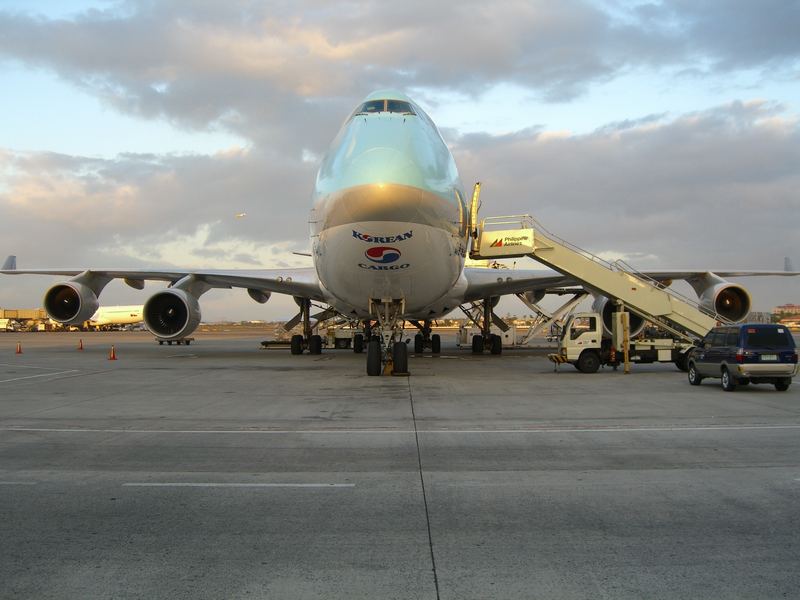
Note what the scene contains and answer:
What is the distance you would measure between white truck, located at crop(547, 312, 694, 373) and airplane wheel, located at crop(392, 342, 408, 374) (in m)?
3.79

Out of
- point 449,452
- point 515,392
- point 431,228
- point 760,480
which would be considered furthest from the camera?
point 431,228

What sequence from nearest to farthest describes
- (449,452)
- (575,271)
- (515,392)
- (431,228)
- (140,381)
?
1. (449,452)
2. (515,392)
3. (431,228)
4. (140,381)
5. (575,271)

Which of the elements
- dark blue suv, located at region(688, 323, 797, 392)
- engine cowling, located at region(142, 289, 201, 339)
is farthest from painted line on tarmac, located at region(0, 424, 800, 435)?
engine cowling, located at region(142, 289, 201, 339)

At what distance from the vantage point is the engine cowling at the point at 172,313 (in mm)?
21719

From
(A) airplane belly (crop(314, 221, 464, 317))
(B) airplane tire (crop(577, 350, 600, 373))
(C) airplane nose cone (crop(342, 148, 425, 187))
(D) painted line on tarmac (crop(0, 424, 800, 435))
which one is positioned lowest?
(D) painted line on tarmac (crop(0, 424, 800, 435))

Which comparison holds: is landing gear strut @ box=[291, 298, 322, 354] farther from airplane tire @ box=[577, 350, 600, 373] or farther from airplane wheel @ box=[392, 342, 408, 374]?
airplane tire @ box=[577, 350, 600, 373]

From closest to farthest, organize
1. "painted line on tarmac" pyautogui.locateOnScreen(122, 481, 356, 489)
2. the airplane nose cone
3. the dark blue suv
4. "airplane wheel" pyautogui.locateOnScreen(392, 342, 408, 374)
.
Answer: "painted line on tarmac" pyautogui.locateOnScreen(122, 481, 356, 489)
the dark blue suv
the airplane nose cone
"airplane wheel" pyautogui.locateOnScreen(392, 342, 408, 374)

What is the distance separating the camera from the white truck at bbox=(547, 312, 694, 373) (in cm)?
Answer: 1728

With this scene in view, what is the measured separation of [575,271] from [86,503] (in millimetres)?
14463

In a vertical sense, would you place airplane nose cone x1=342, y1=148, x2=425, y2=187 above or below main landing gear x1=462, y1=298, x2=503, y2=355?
above

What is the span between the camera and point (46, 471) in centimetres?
638

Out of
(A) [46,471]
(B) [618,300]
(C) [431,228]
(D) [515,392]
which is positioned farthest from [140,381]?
(B) [618,300]

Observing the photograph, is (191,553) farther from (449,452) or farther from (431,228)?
(431,228)

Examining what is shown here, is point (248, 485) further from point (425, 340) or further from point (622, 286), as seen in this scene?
point (425, 340)
